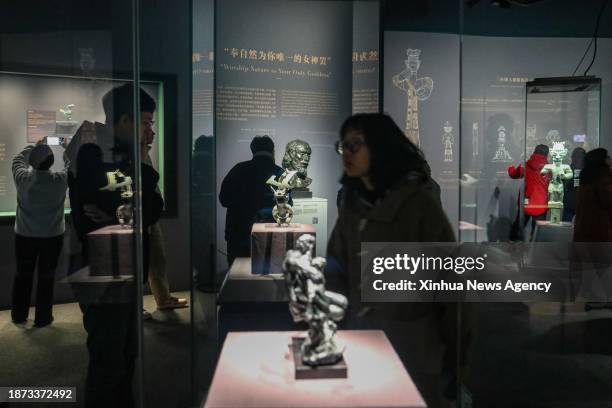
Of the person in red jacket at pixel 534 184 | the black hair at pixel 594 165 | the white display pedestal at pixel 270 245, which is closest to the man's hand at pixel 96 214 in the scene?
the white display pedestal at pixel 270 245

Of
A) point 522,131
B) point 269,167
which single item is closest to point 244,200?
point 269,167

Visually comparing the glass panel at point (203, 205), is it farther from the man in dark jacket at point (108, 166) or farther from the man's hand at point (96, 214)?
the man's hand at point (96, 214)

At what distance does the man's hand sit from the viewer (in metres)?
2.19

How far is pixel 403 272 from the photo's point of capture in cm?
197

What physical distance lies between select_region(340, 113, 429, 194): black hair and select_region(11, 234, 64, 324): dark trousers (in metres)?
1.39

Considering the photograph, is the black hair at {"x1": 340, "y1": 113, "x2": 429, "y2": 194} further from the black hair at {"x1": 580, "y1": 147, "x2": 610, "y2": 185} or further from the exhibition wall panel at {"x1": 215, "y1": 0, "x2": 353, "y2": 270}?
the black hair at {"x1": 580, "y1": 147, "x2": 610, "y2": 185}

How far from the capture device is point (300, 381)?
5.30ft

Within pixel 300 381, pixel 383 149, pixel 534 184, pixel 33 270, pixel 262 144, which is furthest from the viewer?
pixel 33 270

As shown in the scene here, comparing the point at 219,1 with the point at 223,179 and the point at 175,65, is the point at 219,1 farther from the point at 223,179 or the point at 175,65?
the point at 223,179

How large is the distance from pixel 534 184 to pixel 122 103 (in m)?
1.88

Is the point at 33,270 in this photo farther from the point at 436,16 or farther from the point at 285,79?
the point at 436,16

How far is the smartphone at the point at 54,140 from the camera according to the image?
2166 millimetres

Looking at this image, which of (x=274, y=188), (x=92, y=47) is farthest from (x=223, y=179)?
(x=92, y=47)

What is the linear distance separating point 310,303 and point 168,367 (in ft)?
3.24
